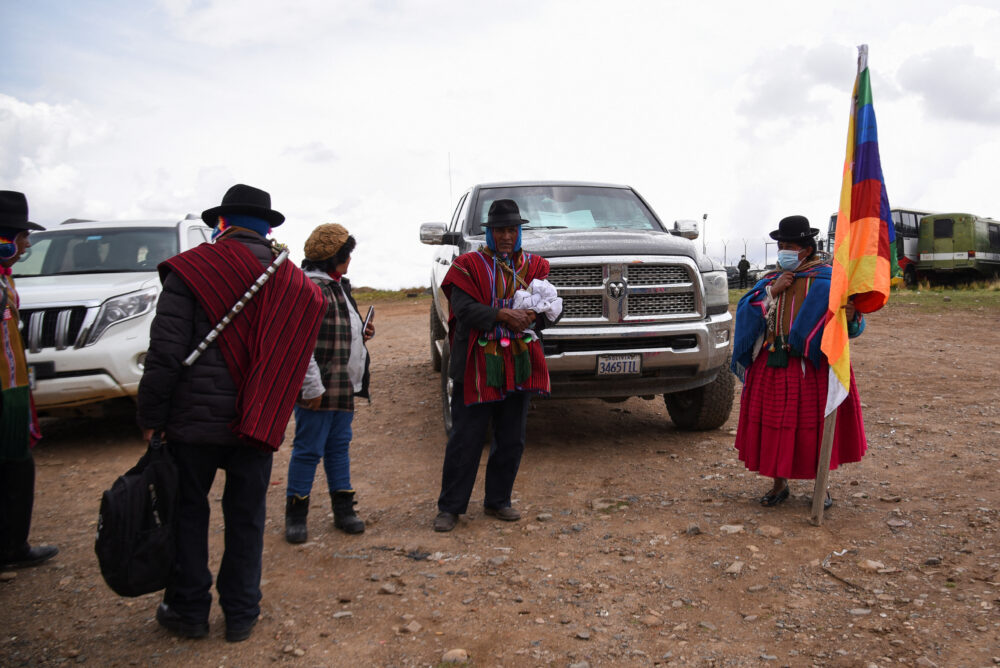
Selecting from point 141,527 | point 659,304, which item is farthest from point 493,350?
point 141,527

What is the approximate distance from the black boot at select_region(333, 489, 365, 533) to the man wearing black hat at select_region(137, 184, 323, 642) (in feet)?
3.88

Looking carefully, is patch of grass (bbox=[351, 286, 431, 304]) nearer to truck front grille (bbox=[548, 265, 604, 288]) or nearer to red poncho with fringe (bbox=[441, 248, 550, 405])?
truck front grille (bbox=[548, 265, 604, 288])

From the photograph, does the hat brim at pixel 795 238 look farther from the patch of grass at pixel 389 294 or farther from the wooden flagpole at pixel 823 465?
the patch of grass at pixel 389 294

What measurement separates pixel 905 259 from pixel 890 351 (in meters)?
20.1

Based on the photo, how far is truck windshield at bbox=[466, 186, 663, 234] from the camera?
6.64 meters

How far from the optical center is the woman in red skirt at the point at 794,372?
14.6 ft

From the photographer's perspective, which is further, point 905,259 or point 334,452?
point 905,259

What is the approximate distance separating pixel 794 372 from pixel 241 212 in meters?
3.15

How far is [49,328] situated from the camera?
6.02 m

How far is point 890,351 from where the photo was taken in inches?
410

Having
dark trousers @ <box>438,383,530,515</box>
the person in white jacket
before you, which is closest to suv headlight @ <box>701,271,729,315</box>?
dark trousers @ <box>438,383,530,515</box>

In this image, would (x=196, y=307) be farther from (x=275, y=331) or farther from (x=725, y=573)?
(x=725, y=573)

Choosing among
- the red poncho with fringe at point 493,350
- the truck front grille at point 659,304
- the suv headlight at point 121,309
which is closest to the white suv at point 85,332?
the suv headlight at point 121,309

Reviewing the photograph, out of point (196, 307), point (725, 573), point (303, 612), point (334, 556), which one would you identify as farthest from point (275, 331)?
point (725, 573)
